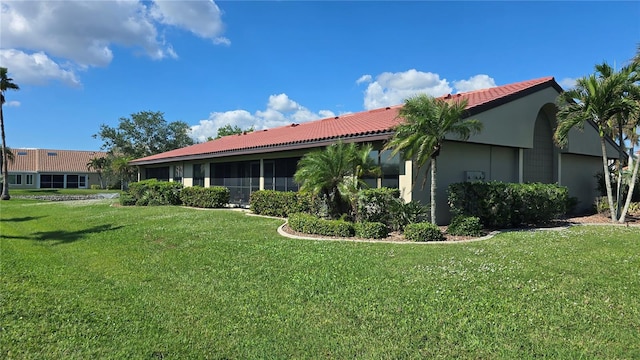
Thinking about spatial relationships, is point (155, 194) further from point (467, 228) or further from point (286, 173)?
point (467, 228)

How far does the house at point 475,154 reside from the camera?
42.0 feet

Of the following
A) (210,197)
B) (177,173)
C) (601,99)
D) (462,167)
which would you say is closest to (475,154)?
(462,167)

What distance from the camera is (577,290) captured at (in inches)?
219

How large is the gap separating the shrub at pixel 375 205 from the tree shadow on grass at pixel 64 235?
25.8 feet

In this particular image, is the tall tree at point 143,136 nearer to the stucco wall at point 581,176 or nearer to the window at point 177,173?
the window at point 177,173

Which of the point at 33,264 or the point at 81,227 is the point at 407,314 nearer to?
the point at 33,264

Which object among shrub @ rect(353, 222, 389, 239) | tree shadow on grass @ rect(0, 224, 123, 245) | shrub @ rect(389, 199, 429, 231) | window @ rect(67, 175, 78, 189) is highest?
window @ rect(67, 175, 78, 189)

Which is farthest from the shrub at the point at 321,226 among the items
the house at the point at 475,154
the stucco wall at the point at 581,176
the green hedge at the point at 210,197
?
the stucco wall at the point at 581,176

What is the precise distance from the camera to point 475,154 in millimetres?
14203

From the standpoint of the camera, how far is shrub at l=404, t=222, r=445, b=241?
31.4 ft

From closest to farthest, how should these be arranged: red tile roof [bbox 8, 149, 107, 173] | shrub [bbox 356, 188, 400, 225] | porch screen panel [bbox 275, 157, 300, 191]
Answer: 1. shrub [bbox 356, 188, 400, 225]
2. porch screen panel [bbox 275, 157, 300, 191]
3. red tile roof [bbox 8, 149, 107, 173]

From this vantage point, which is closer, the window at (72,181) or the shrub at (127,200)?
the shrub at (127,200)

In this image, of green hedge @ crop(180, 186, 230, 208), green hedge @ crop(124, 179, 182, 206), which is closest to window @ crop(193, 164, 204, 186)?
green hedge @ crop(124, 179, 182, 206)

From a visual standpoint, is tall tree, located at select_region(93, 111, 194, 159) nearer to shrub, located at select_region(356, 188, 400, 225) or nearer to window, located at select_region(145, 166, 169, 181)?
window, located at select_region(145, 166, 169, 181)
